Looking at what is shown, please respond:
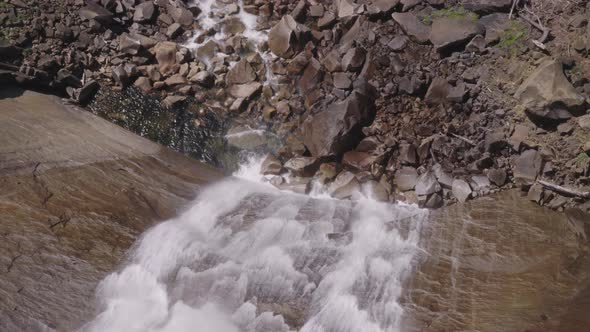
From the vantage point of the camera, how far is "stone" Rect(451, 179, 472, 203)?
7.85 m

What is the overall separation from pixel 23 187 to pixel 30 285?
1.67 m

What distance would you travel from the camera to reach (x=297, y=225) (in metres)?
7.87

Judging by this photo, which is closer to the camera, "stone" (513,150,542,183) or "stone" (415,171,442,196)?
"stone" (513,150,542,183)

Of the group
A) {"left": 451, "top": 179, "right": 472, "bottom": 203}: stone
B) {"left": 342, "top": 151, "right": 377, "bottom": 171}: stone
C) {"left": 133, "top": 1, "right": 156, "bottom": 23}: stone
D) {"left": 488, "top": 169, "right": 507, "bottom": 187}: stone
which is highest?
{"left": 133, "top": 1, "right": 156, "bottom": 23}: stone

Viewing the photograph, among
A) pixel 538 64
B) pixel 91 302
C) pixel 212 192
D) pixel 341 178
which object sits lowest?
pixel 91 302

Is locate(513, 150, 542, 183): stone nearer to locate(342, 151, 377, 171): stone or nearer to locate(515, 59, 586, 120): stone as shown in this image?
locate(515, 59, 586, 120): stone

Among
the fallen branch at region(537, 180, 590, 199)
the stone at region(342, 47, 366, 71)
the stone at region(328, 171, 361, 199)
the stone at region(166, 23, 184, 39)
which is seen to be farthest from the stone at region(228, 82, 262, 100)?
the fallen branch at region(537, 180, 590, 199)

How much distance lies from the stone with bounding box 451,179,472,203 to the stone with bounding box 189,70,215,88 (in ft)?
17.6

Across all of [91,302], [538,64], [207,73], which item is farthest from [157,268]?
[538,64]

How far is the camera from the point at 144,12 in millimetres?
11203

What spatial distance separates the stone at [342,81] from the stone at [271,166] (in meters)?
1.95

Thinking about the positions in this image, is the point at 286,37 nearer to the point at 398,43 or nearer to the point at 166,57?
the point at 398,43

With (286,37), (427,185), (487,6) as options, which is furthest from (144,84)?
(487,6)

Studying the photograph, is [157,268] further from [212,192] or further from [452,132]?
[452,132]
